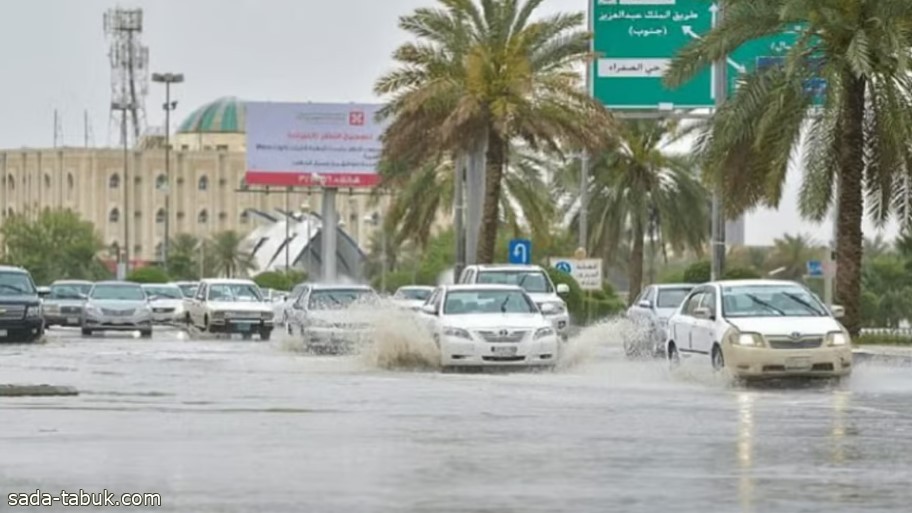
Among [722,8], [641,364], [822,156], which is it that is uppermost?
[722,8]

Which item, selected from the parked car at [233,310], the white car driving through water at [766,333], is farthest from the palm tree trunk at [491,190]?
the white car driving through water at [766,333]

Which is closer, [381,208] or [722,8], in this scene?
[722,8]

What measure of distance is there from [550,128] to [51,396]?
2946cm

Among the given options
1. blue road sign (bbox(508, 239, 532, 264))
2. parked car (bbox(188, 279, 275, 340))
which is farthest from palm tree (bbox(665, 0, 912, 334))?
parked car (bbox(188, 279, 275, 340))

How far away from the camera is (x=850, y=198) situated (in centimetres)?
4022

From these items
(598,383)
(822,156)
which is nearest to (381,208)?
(822,156)

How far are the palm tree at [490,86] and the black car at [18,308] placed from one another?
10968mm

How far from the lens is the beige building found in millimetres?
168125

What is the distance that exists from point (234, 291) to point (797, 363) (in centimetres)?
2948

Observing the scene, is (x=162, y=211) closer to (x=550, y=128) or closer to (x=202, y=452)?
(x=550, y=128)

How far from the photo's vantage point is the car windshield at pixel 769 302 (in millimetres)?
28547

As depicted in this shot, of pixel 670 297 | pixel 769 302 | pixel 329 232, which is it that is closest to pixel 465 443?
pixel 769 302

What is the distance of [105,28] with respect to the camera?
145875mm

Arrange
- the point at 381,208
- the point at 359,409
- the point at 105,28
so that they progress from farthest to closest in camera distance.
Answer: the point at 381,208 → the point at 105,28 → the point at 359,409
